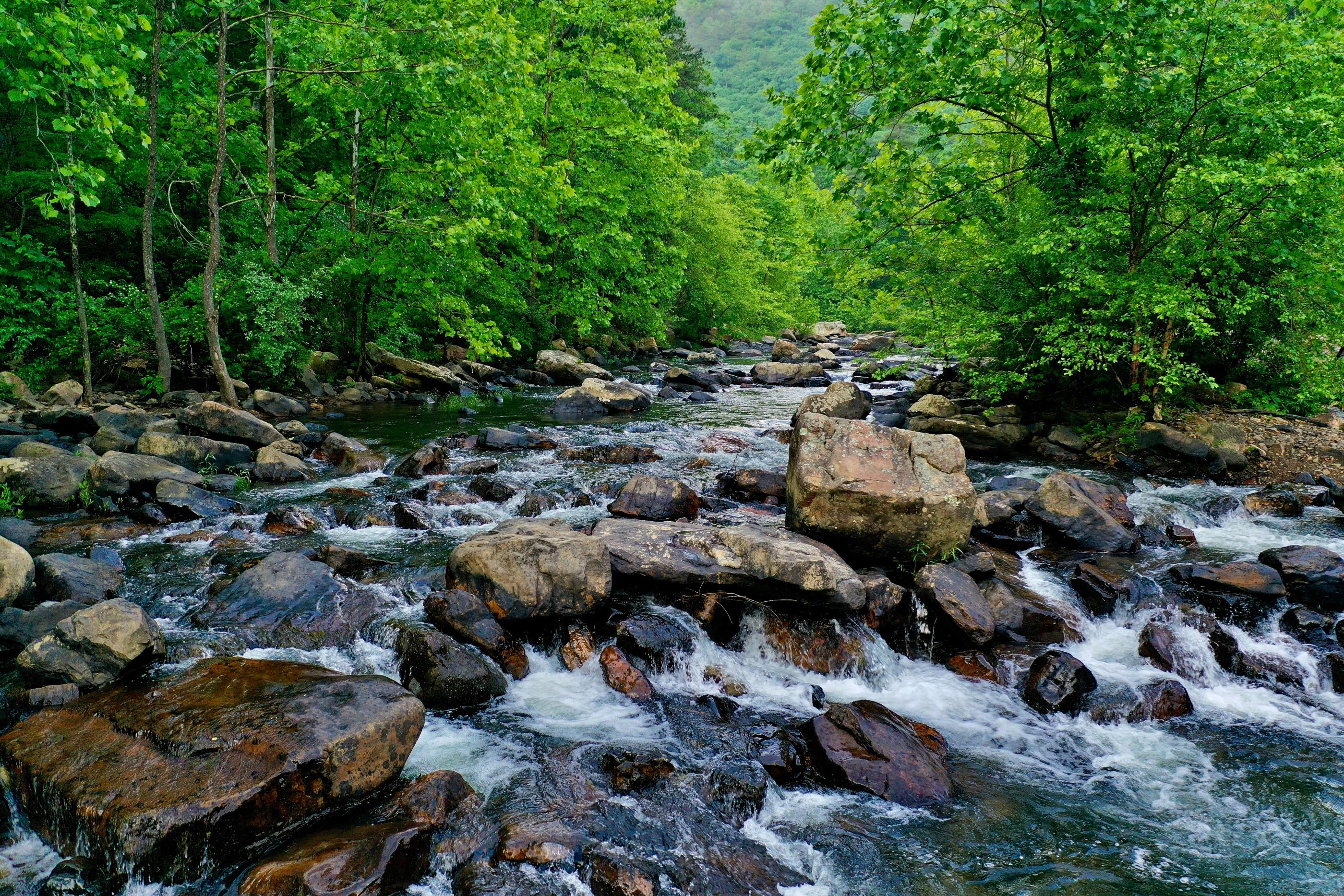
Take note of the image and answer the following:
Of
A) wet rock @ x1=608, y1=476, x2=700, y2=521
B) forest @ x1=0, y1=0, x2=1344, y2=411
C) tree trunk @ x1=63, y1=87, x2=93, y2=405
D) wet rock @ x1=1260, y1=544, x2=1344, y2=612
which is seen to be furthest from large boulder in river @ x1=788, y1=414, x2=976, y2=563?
tree trunk @ x1=63, y1=87, x2=93, y2=405

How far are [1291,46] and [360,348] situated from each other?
19.0m

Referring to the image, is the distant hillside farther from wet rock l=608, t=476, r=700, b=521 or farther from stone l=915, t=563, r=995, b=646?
stone l=915, t=563, r=995, b=646

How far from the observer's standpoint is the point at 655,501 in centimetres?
863

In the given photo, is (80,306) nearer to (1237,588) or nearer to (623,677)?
(623,677)

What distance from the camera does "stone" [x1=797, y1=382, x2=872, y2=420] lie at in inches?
604

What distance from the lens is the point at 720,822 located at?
4.05m

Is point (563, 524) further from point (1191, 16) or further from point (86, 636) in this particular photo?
point (1191, 16)

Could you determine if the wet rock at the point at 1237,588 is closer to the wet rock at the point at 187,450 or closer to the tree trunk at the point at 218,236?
the wet rock at the point at 187,450

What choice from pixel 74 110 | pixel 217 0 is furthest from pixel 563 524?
pixel 74 110

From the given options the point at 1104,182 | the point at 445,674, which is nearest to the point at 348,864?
the point at 445,674

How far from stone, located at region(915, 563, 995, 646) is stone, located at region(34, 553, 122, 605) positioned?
7.23m

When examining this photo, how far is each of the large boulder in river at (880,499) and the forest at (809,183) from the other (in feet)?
14.9

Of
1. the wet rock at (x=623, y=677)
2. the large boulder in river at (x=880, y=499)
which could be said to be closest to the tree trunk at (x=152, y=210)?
the wet rock at (x=623, y=677)

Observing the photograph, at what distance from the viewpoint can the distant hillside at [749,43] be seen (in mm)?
110688
